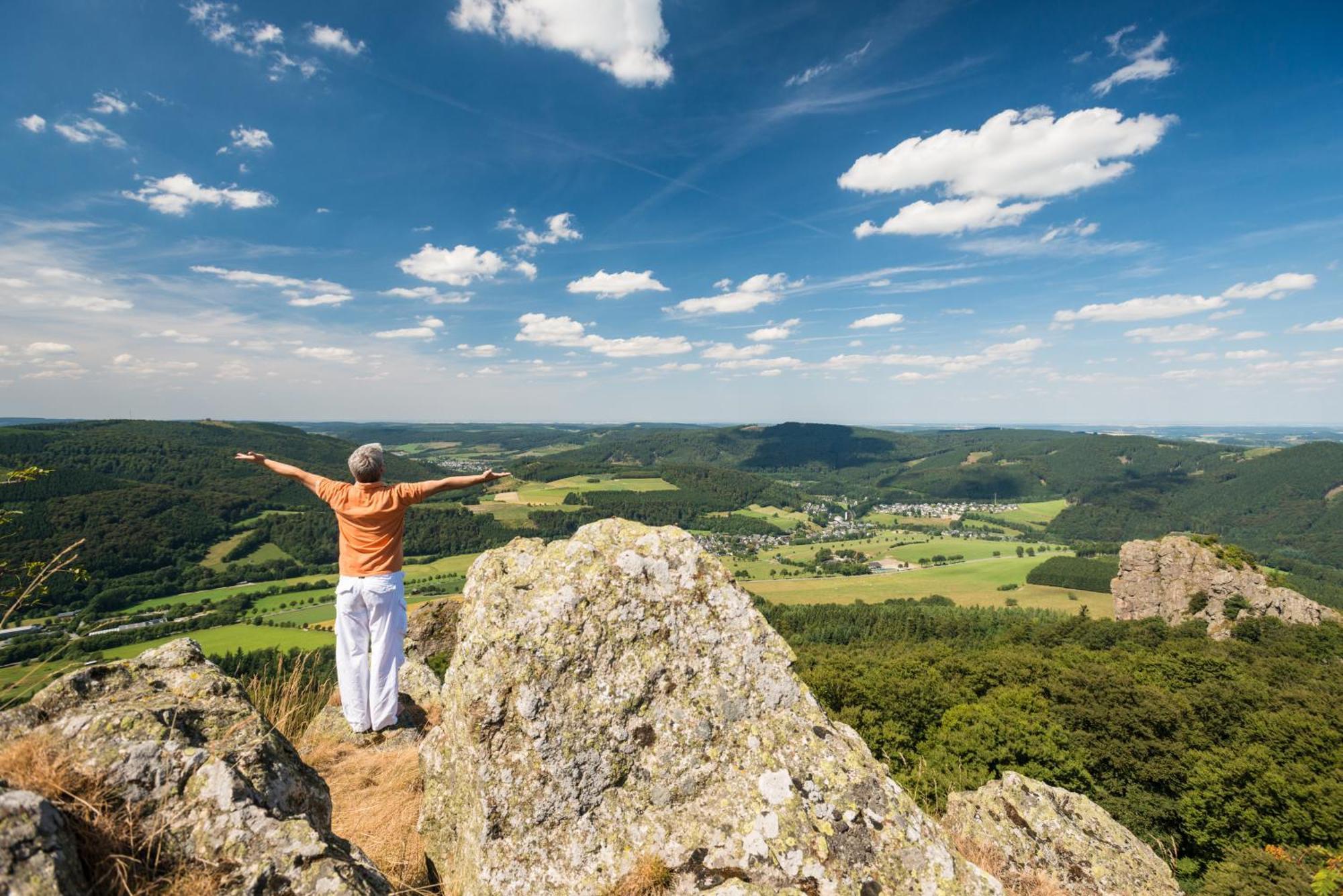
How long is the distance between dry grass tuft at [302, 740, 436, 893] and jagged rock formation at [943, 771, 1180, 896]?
7.49m

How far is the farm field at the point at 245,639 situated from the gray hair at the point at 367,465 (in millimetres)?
61125

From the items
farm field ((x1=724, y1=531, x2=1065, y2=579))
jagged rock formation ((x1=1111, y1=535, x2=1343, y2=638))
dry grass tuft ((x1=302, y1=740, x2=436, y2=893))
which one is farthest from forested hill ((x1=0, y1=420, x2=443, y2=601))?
jagged rock formation ((x1=1111, y1=535, x2=1343, y2=638))

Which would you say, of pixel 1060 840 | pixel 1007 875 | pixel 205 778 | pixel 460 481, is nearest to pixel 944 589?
pixel 1060 840

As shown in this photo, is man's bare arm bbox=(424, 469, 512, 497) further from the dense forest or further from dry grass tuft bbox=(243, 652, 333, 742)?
the dense forest

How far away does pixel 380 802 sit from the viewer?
19.8ft

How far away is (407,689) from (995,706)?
33.3m

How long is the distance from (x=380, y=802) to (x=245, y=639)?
7717 centimetres

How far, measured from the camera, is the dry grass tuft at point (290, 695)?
797 cm

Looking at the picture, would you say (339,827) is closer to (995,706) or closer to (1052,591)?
(995,706)

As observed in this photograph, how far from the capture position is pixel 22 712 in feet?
12.5

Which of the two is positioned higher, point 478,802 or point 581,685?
point 581,685

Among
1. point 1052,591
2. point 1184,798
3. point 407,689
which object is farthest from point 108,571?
point 1052,591

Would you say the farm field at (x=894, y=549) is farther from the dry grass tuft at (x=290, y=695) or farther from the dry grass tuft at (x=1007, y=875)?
the dry grass tuft at (x=1007, y=875)

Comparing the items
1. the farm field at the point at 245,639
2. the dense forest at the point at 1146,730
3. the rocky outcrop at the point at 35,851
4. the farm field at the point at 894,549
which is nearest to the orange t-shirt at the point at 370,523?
the rocky outcrop at the point at 35,851
